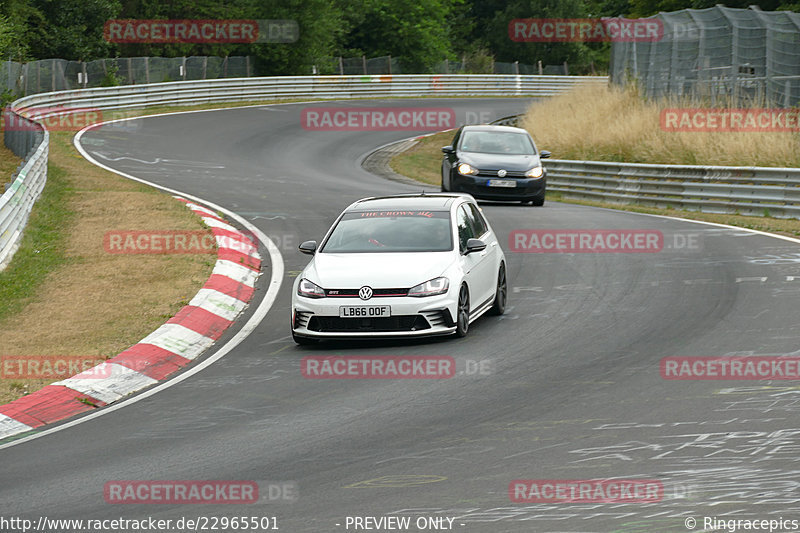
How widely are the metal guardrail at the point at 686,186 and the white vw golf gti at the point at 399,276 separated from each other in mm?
10833

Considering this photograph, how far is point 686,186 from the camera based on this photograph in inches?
948

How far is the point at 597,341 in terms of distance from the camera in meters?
10.9

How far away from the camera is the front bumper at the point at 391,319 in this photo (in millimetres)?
10844

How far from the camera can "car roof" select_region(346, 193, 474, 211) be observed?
12.6m

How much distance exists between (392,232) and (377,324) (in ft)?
5.24

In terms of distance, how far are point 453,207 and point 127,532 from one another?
7047 millimetres

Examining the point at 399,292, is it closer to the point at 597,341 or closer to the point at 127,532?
the point at 597,341

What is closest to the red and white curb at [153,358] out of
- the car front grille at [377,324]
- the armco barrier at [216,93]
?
the car front grille at [377,324]

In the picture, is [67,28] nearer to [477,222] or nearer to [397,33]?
[397,33]

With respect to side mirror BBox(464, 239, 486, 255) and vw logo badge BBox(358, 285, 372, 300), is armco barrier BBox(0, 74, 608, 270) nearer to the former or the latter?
vw logo badge BBox(358, 285, 372, 300)

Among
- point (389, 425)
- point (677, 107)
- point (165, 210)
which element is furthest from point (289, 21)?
point (389, 425)

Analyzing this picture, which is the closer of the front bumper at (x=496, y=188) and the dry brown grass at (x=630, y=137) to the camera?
the front bumper at (x=496, y=188)

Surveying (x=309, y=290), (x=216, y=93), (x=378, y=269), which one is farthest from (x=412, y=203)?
(x=216, y=93)

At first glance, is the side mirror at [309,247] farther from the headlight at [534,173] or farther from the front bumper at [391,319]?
the headlight at [534,173]
